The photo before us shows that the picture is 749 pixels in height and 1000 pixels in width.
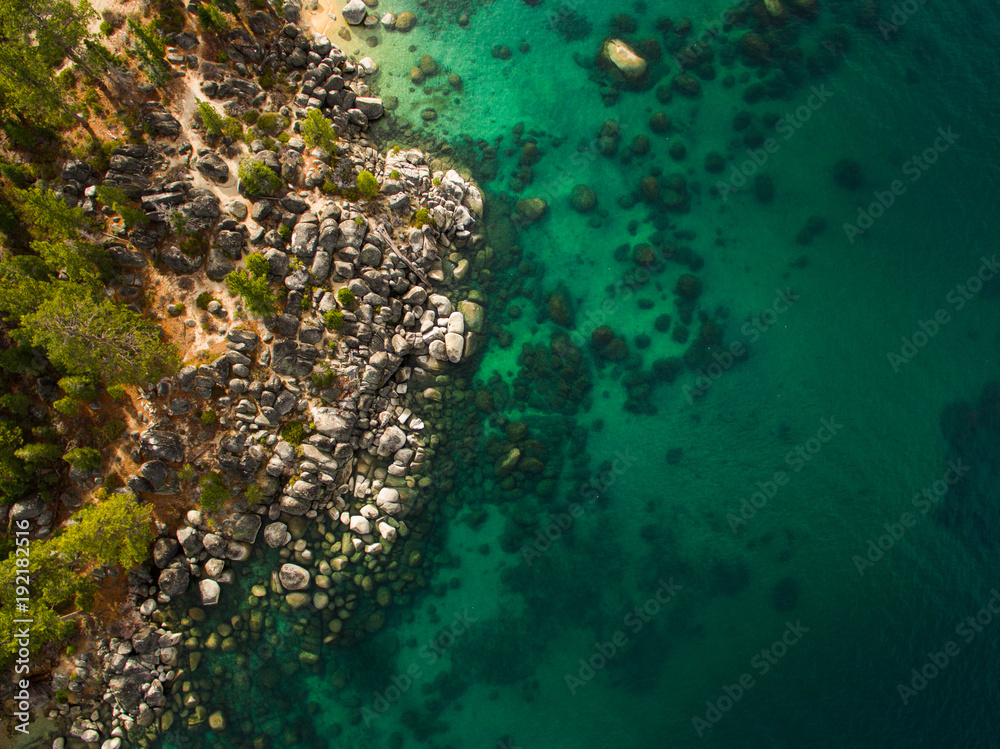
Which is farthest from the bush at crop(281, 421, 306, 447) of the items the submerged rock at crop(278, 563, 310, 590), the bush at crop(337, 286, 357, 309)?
the bush at crop(337, 286, 357, 309)

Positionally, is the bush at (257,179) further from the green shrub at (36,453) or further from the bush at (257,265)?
the green shrub at (36,453)

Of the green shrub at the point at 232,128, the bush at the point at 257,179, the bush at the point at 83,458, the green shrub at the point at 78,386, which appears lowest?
the bush at the point at 83,458

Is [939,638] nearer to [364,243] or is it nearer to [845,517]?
[845,517]

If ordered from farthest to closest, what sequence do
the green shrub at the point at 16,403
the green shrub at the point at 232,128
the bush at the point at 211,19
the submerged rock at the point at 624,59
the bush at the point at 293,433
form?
1. the submerged rock at the point at 624,59
2. the bush at the point at 211,19
3. the green shrub at the point at 232,128
4. the bush at the point at 293,433
5. the green shrub at the point at 16,403

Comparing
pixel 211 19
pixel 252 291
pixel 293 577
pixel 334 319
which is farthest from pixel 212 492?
pixel 211 19

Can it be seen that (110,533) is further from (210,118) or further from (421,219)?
(421,219)

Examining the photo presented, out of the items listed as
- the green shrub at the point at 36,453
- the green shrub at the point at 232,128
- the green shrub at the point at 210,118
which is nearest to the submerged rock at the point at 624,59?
the green shrub at the point at 232,128

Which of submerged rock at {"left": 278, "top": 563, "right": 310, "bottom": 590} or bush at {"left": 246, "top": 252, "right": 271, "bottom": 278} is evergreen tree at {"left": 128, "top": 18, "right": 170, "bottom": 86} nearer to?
bush at {"left": 246, "top": 252, "right": 271, "bottom": 278}
